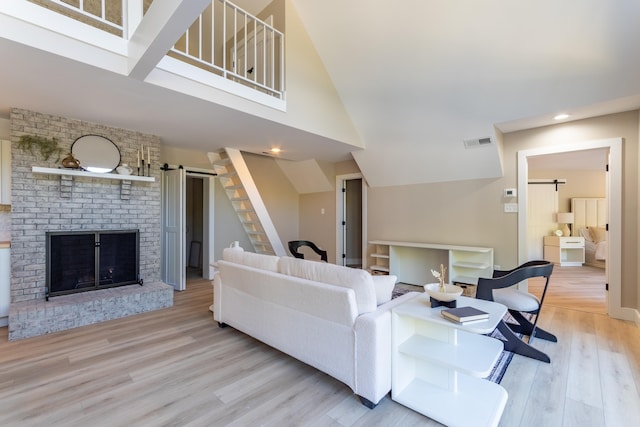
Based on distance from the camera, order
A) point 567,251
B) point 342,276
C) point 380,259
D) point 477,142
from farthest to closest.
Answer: point 567,251 < point 380,259 < point 477,142 < point 342,276

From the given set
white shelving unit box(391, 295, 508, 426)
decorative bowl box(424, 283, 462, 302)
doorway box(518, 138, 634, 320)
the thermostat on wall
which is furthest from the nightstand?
decorative bowl box(424, 283, 462, 302)

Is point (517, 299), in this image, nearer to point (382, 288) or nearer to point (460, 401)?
point (460, 401)

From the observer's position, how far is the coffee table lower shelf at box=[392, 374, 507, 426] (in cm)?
170

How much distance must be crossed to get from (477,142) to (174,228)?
15.6ft

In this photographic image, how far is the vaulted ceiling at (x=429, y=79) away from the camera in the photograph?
2588 mm

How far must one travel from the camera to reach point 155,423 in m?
1.73

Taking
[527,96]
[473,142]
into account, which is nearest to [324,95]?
[473,142]

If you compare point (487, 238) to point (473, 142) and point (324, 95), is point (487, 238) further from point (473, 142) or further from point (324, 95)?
point (324, 95)

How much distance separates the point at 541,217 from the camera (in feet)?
22.7

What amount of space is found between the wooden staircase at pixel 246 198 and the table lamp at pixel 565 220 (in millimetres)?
6415

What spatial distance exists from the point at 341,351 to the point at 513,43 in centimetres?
328

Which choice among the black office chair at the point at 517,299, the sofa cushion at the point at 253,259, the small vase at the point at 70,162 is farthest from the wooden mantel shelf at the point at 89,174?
the black office chair at the point at 517,299

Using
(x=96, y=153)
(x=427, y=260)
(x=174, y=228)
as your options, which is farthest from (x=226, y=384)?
(x=427, y=260)

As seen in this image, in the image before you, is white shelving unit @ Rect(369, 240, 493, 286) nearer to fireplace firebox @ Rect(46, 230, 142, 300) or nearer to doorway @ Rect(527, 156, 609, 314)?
doorway @ Rect(527, 156, 609, 314)
